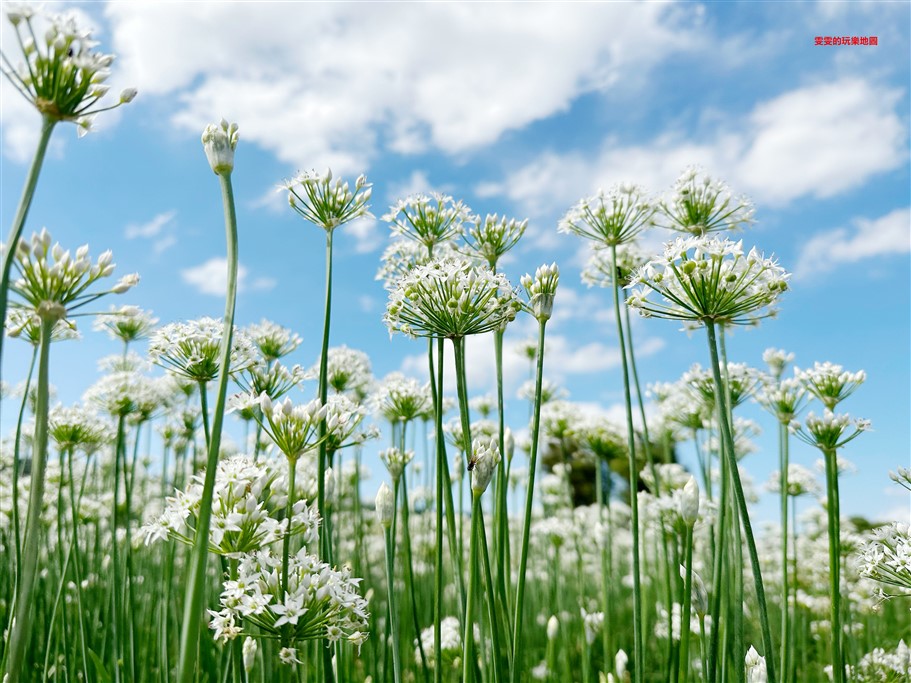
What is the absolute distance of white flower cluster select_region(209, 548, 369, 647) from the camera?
2.08 m

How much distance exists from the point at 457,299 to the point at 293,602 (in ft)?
4.38

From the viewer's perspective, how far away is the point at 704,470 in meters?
5.50

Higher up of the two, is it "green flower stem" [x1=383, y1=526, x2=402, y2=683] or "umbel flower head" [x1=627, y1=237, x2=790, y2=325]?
"umbel flower head" [x1=627, y1=237, x2=790, y2=325]

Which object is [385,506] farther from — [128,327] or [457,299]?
[128,327]

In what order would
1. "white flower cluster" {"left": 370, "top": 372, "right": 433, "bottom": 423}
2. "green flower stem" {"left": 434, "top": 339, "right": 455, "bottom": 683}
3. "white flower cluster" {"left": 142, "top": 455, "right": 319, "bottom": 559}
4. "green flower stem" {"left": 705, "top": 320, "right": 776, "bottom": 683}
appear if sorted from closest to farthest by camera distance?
"white flower cluster" {"left": 142, "top": 455, "right": 319, "bottom": 559} → "green flower stem" {"left": 705, "top": 320, "right": 776, "bottom": 683} → "green flower stem" {"left": 434, "top": 339, "right": 455, "bottom": 683} → "white flower cluster" {"left": 370, "top": 372, "right": 433, "bottom": 423}

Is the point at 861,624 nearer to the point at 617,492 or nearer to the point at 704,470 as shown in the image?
the point at 704,470

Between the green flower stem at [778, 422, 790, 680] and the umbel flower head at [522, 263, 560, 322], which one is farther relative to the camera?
the green flower stem at [778, 422, 790, 680]

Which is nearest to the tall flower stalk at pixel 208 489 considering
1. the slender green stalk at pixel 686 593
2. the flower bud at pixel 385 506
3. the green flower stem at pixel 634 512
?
the flower bud at pixel 385 506

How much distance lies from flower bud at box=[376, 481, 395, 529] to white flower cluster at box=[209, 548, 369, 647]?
2.49ft

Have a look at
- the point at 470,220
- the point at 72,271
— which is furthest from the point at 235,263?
the point at 470,220

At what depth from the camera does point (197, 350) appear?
3.18 metres

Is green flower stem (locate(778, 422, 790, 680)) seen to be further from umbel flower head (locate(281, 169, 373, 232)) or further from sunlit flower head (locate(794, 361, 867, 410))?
umbel flower head (locate(281, 169, 373, 232))

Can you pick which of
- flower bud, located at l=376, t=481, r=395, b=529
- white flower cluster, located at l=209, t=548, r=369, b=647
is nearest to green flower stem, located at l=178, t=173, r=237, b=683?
white flower cluster, located at l=209, t=548, r=369, b=647

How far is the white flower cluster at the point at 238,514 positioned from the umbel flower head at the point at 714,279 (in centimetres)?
165
